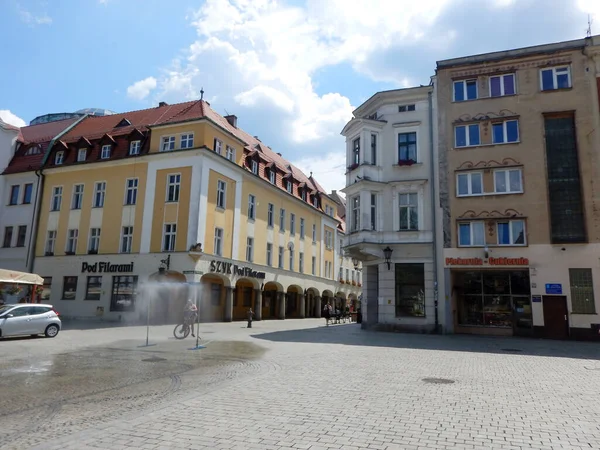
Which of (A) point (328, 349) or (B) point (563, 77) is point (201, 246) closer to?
(A) point (328, 349)

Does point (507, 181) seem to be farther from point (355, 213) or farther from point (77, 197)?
point (77, 197)

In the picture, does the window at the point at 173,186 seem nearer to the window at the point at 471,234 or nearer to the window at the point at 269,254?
the window at the point at 269,254

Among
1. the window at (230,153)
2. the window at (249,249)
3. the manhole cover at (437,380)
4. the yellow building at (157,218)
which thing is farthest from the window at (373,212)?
the manhole cover at (437,380)

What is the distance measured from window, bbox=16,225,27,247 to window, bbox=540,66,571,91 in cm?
4065

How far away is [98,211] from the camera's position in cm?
3684

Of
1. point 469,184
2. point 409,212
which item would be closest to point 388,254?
point 409,212

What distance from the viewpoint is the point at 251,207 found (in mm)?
40188

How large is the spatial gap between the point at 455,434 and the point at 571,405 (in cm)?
329

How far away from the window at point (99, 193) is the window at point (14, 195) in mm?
8782

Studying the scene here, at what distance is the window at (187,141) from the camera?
112 ft

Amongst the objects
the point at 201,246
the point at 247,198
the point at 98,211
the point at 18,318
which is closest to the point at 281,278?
the point at 247,198

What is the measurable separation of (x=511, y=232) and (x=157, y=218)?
78.9 feet

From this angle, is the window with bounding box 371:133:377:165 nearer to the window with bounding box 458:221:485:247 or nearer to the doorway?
the window with bounding box 458:221:485:247

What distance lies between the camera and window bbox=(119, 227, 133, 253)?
3488 cm
